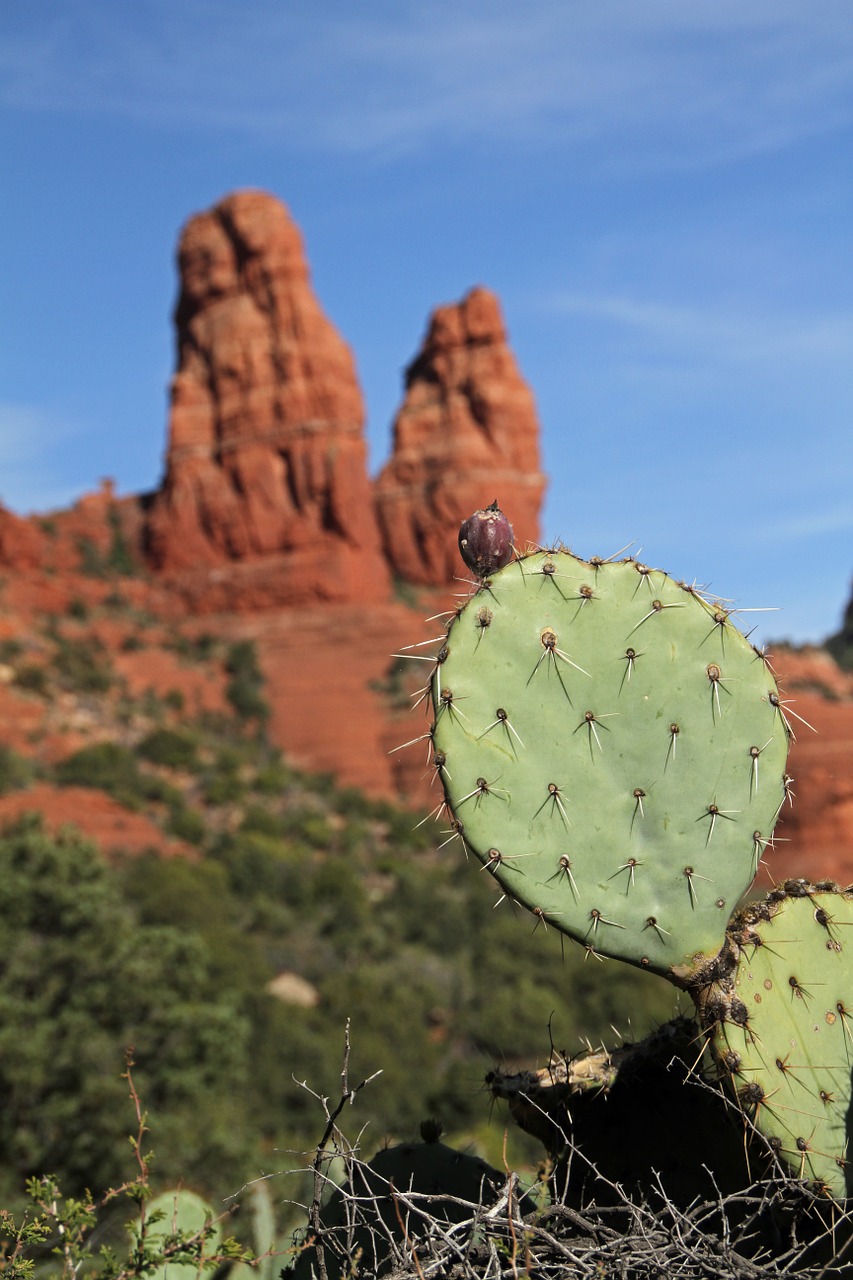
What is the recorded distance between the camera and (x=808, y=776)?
30.9m

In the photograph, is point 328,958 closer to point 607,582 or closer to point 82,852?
point 82,852

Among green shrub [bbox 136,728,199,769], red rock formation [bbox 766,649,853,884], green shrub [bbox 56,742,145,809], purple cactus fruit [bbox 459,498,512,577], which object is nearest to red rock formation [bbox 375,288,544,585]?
red rock formation [bbox 766,649,853,884]

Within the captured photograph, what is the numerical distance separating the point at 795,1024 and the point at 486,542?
119 cm

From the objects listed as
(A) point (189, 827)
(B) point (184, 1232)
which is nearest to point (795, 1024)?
(B) point (184, 1232)

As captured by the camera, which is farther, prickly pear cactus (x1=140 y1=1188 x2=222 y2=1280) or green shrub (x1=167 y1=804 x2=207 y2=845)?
green shrub (x1=167 y1=804 x2=207 y2=845)

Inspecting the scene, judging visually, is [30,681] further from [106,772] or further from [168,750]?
[106,772]

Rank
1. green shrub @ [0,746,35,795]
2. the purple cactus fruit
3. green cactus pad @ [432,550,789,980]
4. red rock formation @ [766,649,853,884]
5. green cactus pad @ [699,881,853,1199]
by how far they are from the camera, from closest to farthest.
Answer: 1. green cactus pad @ [699,881,853,1199]
2. green cactus pad @ [432,550,789,980]
3. the purple cactus fruit
4. green shrub @ [0,746,35,795]
5. red rock formation @ [766,649,853,884]

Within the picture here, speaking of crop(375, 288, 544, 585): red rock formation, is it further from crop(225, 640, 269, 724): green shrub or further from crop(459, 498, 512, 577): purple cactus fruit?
crop(459, 498, 512, 577): purple cactus fruit

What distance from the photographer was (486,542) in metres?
2.80

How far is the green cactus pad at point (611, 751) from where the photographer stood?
2.58 m

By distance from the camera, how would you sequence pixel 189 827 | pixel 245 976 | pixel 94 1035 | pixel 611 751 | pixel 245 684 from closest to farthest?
pixel 611 751 → pixel 94 1035 → pixel 245 976 → pixel 189 827 → pixel 245 684

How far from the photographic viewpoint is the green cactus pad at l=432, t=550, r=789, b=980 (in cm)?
258

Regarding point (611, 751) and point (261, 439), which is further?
point (261, 439)

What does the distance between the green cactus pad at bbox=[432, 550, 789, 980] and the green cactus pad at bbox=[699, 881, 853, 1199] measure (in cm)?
10
